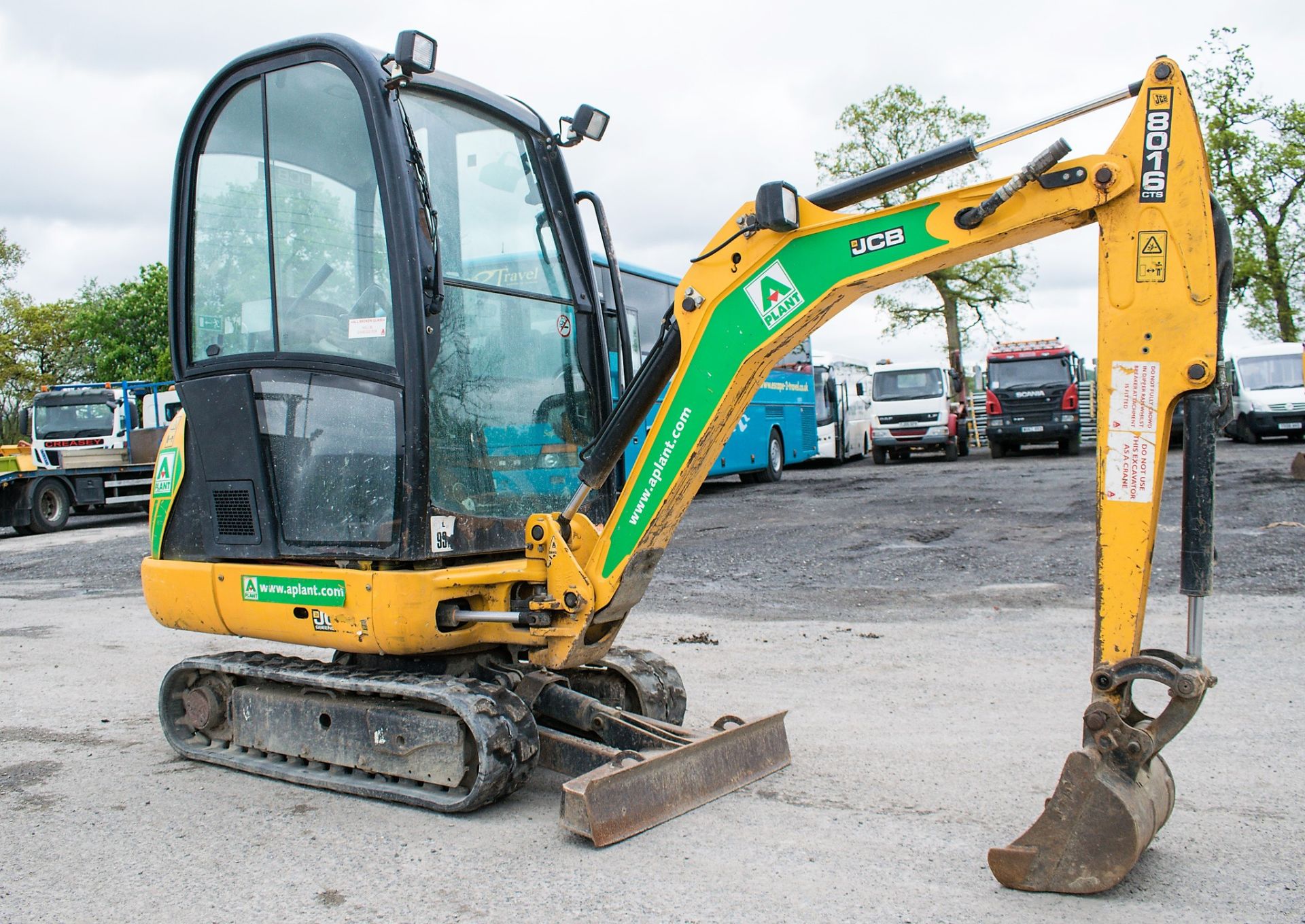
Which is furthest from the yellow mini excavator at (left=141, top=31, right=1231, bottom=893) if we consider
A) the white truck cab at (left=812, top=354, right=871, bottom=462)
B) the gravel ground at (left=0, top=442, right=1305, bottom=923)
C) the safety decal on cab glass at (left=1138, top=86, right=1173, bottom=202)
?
the white truck cab at (left=812, top=354, right=871, bottom=462)

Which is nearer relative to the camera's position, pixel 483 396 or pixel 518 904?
pixel 518 904

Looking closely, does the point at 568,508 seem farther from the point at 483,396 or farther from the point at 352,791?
the point at 352,791

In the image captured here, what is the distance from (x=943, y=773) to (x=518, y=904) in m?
2.04

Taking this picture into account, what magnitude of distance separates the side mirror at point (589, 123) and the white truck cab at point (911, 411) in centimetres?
2340

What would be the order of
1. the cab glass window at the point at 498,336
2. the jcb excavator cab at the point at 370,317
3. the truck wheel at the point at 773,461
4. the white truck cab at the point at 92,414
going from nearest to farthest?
the jcb excavator cab at the point at 370,317, the cab glass window at the point at 498,336, the white truck cab at the point at 92,414, the truck wheel at the point at 773,461

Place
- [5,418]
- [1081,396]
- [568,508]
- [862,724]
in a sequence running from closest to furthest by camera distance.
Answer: [568,508] < [862,724] < [1081,396] < [5,418]

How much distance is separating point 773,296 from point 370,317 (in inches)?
66.4

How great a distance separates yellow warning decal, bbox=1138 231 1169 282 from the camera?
11.2ft

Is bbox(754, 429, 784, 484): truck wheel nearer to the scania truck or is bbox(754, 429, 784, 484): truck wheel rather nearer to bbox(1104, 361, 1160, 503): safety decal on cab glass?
the scania truck

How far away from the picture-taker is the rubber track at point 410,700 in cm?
422

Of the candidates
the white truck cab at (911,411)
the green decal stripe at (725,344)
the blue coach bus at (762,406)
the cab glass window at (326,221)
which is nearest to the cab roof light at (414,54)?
the cab glass window at (326,221)

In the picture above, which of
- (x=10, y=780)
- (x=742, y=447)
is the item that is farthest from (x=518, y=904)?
(x=742, y=447)

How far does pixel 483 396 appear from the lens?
4.79 metres

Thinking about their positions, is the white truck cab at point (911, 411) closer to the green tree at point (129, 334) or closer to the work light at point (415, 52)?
the work light at point (415, 52)
